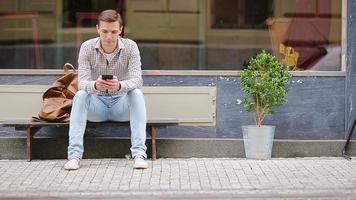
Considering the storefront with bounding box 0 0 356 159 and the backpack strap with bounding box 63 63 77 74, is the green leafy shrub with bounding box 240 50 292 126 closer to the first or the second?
the storefront with bounding box 0 0 356 159

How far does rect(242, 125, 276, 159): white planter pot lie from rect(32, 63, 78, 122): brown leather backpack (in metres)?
1.81

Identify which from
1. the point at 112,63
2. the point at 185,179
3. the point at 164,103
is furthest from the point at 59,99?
the point at 185,179

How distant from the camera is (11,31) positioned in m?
8.23

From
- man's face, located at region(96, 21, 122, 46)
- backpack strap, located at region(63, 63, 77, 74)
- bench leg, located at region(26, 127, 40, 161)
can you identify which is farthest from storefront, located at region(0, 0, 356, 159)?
man's face, located at region(96, 21, 122, 46)

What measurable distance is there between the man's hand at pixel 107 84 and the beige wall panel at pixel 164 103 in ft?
3.11

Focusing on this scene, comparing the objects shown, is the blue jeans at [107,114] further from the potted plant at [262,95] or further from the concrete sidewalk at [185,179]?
the potted plant at [262,95]

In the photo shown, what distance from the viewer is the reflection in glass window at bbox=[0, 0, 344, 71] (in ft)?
26.9

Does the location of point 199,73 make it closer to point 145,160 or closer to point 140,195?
point 145,160

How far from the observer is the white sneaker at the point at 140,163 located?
702 centimetres

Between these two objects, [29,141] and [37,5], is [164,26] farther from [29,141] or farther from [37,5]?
[29,141]

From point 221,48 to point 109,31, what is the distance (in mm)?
1682

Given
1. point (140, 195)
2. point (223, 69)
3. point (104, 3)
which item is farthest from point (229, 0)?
point (140, 195)

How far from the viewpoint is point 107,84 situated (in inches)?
273

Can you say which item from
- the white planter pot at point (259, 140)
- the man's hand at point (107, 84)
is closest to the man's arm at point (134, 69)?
the man's hand at point (107, 84)
